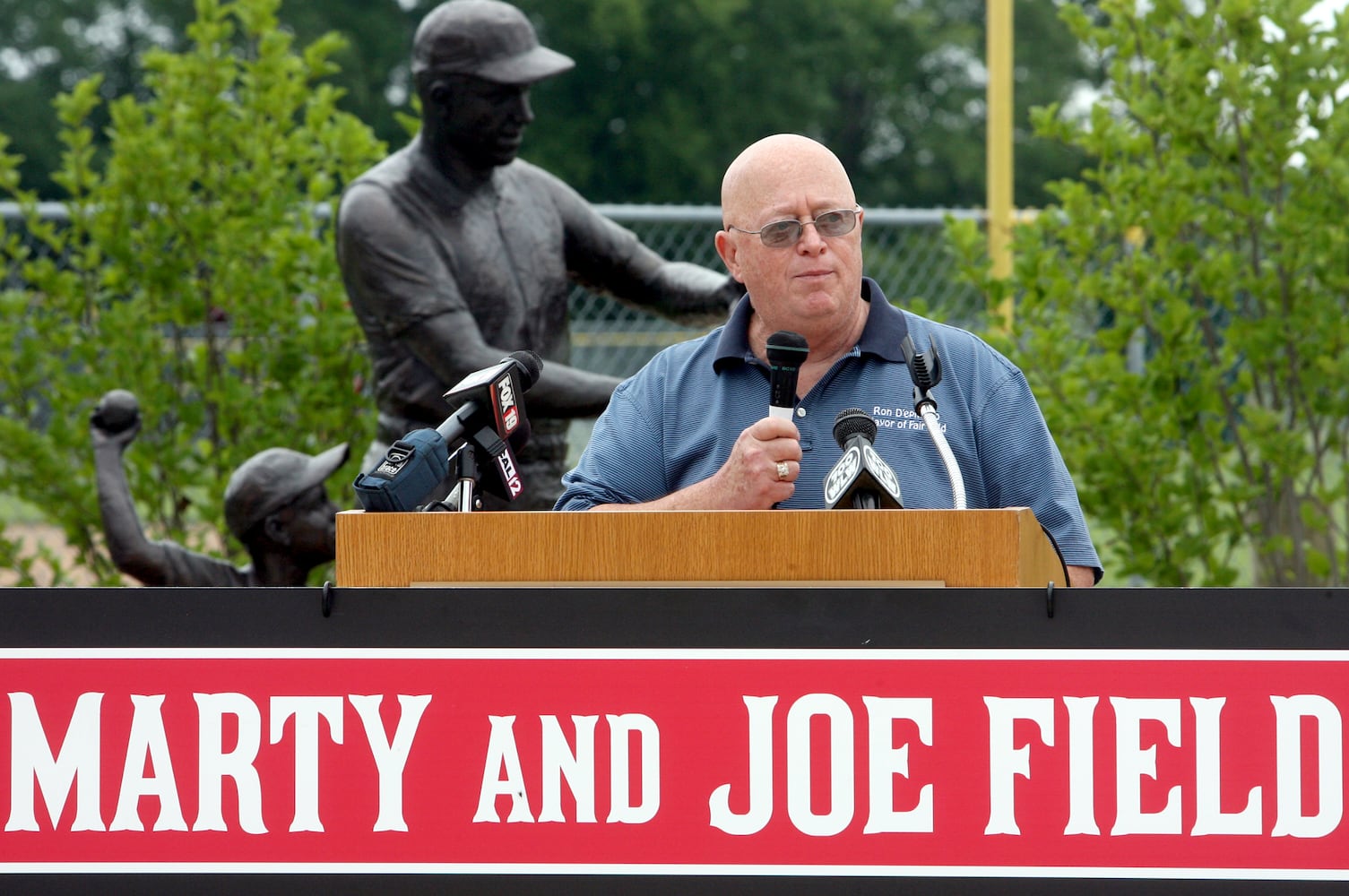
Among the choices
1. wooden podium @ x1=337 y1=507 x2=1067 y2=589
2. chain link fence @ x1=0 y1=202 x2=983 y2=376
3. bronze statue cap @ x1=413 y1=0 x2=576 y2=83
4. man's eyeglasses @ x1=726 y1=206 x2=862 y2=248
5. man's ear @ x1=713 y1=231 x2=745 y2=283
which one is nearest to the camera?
wooden podium @ x1=337 y1=507 x2=1067 y2=589

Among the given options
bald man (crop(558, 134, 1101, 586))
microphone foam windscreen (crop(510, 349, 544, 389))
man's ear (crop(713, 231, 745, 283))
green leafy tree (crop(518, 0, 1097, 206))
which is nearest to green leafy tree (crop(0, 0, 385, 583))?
man's ear (crop(713, 231, 745, 283))

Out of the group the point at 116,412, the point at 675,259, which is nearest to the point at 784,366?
the point at 116,412

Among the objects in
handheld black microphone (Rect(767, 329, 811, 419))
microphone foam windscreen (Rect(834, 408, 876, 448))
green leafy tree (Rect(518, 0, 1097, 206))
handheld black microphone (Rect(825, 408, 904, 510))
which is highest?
green leafy tree (Rect(518, 0, 1097, 206))

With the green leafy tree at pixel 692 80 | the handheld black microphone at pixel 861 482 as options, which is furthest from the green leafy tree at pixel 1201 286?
the green leafy tree at pixel 692 80

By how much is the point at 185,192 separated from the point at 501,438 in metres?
4.07

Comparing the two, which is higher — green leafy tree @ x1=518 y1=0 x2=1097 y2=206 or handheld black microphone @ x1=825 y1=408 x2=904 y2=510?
green leafy tree @ x1=518 y1=0 x2=1097 y2=206

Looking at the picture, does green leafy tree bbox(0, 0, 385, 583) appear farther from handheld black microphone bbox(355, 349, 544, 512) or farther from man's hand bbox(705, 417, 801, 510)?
man's hand bbox(705, 417, 801, 510)

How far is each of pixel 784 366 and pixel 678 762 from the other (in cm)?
61

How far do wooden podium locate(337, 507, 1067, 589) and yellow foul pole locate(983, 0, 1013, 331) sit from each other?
444 centimetres

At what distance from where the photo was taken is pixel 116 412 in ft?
15.1

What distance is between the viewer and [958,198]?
34.1m

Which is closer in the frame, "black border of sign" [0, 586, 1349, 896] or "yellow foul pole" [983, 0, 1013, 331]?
"black border of sign" [0, 586, 1349, 896]

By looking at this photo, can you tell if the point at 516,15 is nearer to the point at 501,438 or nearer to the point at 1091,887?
the point at 501,438

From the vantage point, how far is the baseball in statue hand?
4.59 metres
